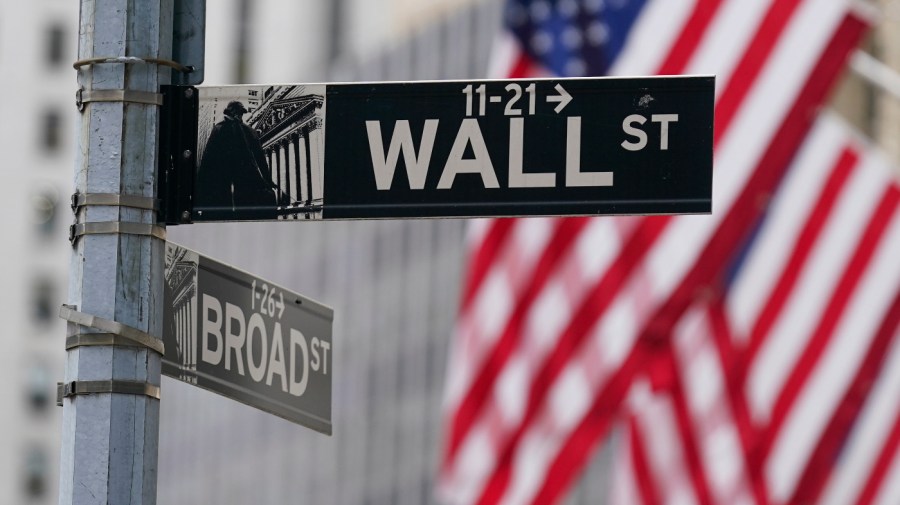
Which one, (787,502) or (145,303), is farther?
(787,502)

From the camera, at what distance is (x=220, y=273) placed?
6129mm

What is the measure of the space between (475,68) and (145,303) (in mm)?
44755

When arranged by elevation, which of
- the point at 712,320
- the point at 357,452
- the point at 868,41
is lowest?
the point at 357,452

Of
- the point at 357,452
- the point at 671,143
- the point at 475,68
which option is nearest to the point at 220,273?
the point at 671,143

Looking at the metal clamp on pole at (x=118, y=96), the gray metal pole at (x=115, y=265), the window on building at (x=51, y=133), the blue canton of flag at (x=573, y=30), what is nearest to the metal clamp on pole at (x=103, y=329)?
the gray metal pole at (x=115, y=265)

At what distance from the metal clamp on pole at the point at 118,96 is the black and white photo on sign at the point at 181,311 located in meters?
0.41

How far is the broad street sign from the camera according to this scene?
18.7ft

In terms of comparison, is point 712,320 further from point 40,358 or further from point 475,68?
point 40,358

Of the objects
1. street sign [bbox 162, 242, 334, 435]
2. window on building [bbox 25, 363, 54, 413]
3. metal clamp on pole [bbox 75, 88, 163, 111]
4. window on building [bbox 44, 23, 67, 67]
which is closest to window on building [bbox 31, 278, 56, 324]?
window on building [bbox 25, 363, 54, 413]

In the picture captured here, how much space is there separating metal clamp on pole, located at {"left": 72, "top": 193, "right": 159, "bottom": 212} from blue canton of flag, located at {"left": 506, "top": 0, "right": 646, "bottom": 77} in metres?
30.8

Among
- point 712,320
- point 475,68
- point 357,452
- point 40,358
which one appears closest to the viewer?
point 712,320

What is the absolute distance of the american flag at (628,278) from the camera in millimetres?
31453

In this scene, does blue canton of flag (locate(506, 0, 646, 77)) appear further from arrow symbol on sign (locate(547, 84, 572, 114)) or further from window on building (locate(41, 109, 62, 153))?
window on building (locate(41, 109, 62, 153))

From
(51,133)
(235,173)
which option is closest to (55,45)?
(51,133)
